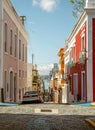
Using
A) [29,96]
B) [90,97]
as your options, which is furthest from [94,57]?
[29,96]

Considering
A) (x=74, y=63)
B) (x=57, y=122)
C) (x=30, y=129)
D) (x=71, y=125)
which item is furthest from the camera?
(x=74, y=63)

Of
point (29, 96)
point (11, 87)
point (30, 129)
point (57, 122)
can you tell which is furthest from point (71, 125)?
point (11, 87)

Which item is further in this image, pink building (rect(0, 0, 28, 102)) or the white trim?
pink building (rect(0, 0, 28, 102))

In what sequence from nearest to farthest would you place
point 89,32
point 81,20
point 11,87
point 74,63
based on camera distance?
point 89,32 < point 81,20 < point 11,87 < point 74,63

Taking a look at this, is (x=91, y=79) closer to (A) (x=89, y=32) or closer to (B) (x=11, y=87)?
(A) (x=89, y=32)

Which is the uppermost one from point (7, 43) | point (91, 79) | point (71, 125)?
point (7, 43)

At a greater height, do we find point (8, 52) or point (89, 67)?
point (8, 52)

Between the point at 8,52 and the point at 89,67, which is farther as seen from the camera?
the point at 8,52

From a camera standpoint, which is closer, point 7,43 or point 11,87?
point 7,43

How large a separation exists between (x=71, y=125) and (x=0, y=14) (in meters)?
14.8

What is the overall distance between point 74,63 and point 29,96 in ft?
26.2

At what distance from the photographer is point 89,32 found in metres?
26.1

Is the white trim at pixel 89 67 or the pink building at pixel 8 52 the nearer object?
the white trim at pixel 89 67

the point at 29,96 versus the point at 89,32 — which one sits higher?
the point at 89,32
